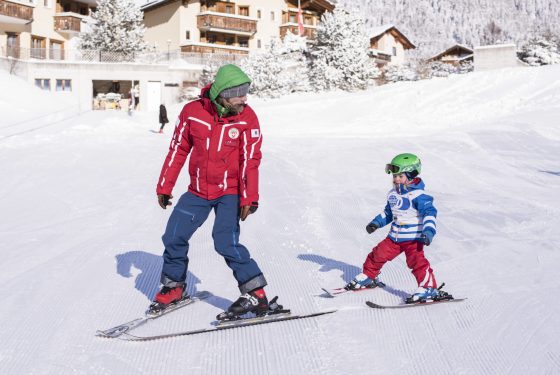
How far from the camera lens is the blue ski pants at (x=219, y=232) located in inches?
150

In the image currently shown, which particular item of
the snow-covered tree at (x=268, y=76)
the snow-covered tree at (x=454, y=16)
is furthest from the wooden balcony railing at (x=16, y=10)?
the snow-covered tree at (x=454, y=16)

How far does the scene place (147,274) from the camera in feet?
17.1

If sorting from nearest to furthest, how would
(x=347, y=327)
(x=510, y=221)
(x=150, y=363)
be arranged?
(x=150, y=363), (x=347, y=327), (x=510, y=221)

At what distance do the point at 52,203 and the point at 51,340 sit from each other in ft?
17.9

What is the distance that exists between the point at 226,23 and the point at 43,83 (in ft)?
50.2

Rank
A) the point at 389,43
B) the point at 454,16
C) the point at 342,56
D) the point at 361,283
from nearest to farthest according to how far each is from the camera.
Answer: the point at 361,283 → the point at 342,56 → the point at 389,43 → the point at 454,16

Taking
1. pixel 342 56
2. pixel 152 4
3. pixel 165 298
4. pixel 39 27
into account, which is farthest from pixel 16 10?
pixel 165 298

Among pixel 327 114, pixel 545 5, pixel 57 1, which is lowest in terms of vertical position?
pixel 327 114

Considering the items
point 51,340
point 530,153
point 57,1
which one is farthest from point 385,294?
point 57,1

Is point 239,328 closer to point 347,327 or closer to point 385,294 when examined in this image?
point 347,327

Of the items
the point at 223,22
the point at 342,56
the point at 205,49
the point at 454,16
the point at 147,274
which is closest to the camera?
the point at 147,274

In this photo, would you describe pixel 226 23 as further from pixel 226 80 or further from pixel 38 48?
pixel 226 80

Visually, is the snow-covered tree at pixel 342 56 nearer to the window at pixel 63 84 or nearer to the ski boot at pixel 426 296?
the window at pixel 63 84

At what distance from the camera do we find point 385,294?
473cm
